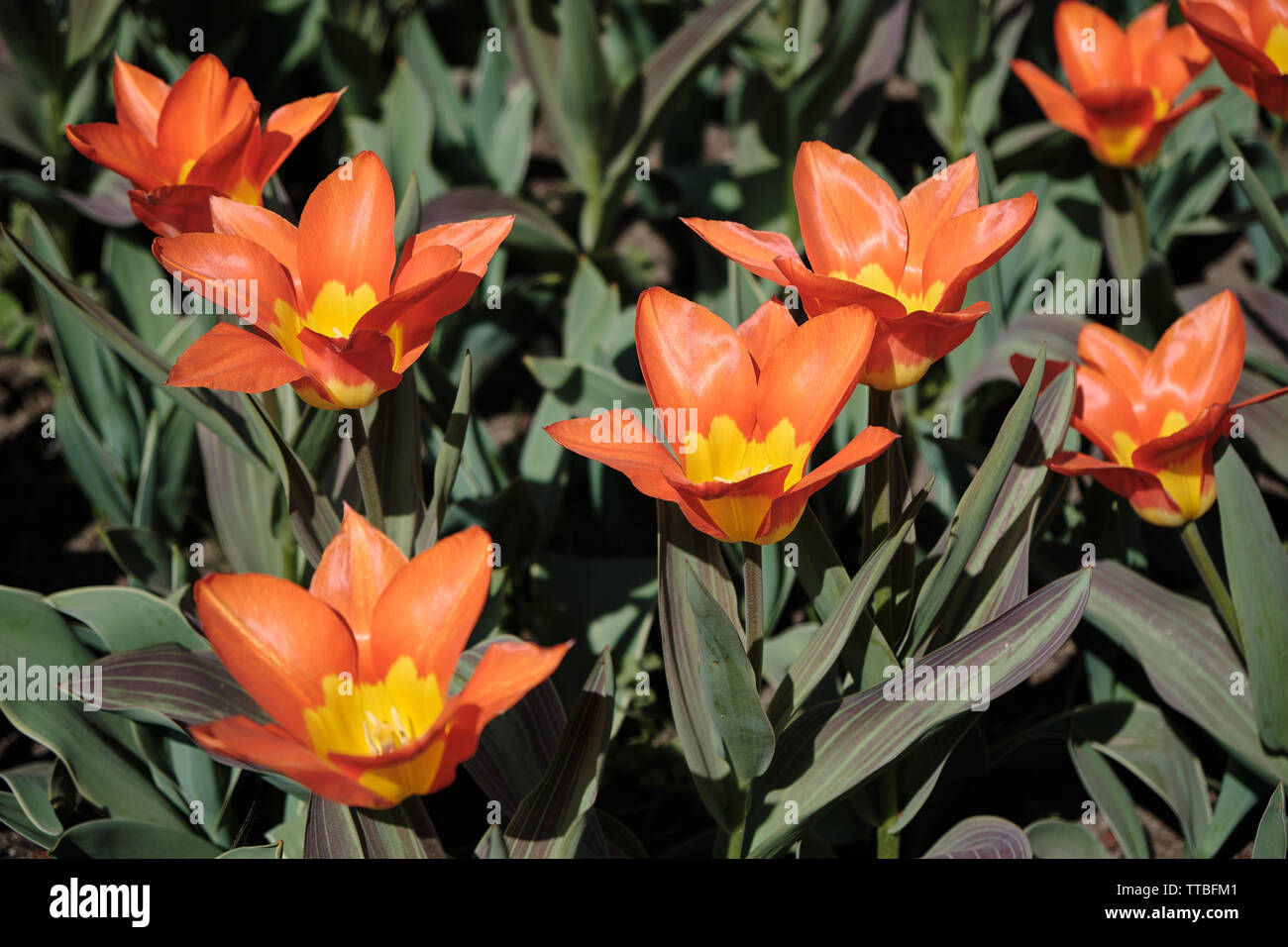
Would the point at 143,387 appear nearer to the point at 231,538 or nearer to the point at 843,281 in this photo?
the point at 231,538

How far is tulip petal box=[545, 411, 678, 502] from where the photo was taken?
978 mm

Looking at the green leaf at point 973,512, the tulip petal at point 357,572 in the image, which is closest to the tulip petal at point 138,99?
the tulip petal at point 357,572

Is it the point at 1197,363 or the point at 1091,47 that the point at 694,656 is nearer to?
the point at 1197,363

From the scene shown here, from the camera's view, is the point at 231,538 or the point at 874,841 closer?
the point at 874,841

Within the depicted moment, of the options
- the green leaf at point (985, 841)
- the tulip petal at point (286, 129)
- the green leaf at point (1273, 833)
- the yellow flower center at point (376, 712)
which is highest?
the tulip petal at point (286, 129)

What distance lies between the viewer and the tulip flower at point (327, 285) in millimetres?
1050

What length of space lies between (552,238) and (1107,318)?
3.78ft

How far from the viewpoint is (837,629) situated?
115cm

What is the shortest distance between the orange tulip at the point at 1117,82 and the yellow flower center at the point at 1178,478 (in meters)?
0.70

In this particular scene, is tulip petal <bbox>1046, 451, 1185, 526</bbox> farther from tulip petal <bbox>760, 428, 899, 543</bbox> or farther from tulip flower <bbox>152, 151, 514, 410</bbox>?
tulip flower <bbox>152, 151, 514, 410</bbox>

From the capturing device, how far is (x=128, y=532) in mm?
1784

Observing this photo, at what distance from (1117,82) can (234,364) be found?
1466 millimetres

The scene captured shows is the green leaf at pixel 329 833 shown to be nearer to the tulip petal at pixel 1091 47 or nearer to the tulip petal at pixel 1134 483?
the tulip petal at pixel 1134 483

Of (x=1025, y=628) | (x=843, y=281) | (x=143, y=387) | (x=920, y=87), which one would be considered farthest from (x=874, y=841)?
(x=920, y=87)
